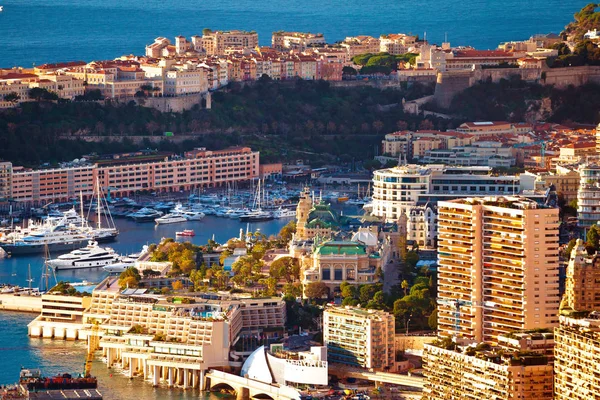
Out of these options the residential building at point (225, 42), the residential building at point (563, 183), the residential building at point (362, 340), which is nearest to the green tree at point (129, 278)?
the residential building at point (362, 340)

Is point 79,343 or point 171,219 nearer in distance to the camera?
→ point 79,343

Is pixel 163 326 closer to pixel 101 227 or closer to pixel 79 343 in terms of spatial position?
pixel 79 343

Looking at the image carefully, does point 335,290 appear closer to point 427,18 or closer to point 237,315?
point 237,315

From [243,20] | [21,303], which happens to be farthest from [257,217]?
[243,20]

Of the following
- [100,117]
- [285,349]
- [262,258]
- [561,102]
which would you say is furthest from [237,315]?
[561,102]

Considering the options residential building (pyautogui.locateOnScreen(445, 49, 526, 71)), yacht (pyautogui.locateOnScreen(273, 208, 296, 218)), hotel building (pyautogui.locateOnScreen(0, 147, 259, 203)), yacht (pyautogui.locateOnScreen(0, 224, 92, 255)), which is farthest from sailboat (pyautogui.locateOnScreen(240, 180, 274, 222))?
residential building (pyautogui.locateOnScreen(445, 49, 526, 71))

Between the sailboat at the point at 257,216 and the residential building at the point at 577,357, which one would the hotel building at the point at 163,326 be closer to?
the residential building at the point at 577,357
